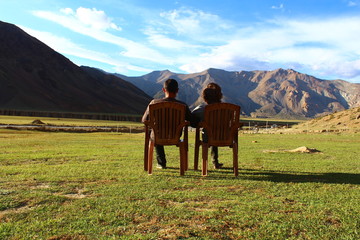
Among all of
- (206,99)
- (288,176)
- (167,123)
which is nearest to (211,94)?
(206,99)

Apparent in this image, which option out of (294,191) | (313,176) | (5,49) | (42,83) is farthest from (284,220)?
(5,49)

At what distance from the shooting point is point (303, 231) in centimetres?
329

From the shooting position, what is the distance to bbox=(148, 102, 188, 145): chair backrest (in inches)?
242

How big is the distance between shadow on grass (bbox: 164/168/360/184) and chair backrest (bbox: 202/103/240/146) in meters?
0.75

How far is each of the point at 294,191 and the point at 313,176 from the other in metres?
1.65

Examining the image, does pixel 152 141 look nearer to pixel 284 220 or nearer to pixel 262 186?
pixel 262 186

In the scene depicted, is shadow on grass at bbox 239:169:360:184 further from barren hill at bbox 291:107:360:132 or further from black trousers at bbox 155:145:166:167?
barren hill at bbox 291:107:360:132

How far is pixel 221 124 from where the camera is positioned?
6250 millimetres

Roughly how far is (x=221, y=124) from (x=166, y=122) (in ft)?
3.67

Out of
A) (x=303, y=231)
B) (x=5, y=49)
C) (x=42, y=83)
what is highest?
(x=5, y=49)

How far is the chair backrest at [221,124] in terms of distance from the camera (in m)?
6.22

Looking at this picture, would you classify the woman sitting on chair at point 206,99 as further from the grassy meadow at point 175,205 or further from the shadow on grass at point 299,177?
the shadow on grass at point 299,177

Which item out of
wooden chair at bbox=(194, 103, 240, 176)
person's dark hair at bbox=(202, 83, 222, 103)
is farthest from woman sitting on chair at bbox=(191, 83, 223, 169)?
wooden chair at bbox=(194, 103, 240, 176)

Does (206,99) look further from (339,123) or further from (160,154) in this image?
(339,123)
